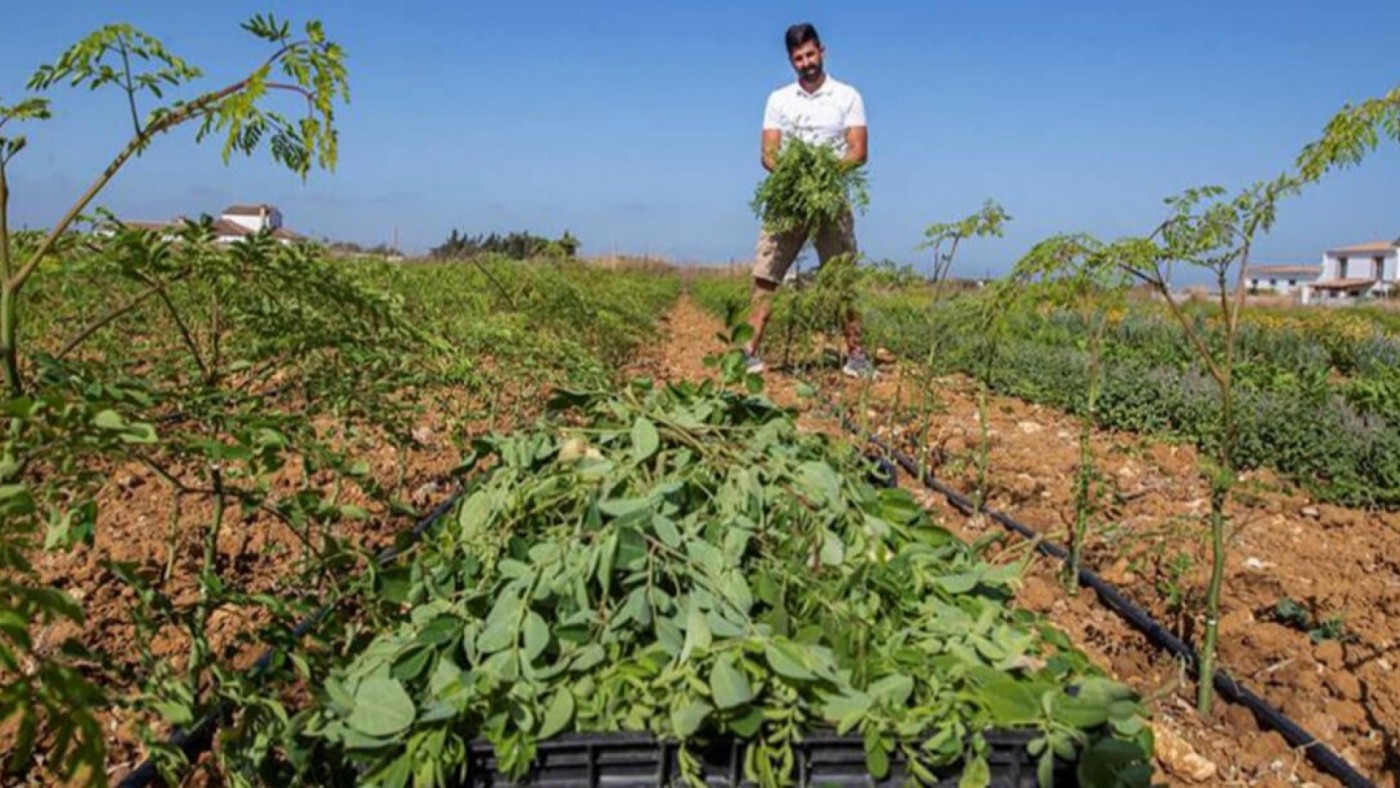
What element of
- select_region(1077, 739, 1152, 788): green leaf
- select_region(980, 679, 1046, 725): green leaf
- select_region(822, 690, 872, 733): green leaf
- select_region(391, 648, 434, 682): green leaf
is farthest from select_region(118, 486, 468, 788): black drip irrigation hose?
select_region(1077, 739, 1152, 788): green leaf

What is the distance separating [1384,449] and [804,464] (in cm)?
460

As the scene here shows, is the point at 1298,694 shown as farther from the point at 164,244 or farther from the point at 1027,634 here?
the point at 164,244

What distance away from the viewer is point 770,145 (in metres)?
7.14

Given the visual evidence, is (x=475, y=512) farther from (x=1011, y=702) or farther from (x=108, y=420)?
(x=1011, y=702)

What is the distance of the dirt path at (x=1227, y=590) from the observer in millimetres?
2402

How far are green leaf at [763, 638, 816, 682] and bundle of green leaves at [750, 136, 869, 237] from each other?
18.4 ft

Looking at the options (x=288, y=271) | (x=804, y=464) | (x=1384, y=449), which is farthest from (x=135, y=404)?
(x=1384, y=449)

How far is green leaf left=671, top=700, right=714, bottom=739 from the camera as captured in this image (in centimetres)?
123

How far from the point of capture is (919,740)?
1.25 m

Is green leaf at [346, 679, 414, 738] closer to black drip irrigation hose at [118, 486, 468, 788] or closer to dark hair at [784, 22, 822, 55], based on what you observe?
black drip irrigation hose at [118, 486, 468, 788]

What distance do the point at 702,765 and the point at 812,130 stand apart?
247 inches

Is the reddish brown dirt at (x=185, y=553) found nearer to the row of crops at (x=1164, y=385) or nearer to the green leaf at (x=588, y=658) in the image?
the green leaf at (x=588, y=658)

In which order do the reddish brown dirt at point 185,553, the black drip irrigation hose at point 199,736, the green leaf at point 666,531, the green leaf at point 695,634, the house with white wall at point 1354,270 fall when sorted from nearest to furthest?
1. the green leaf at point 695,634
2. the green leaf at point 666,531
3. the black drip irrigation hose at point 199,736
4. the reddish brown dirt at point 185,553
5. the house with white wall at point 1354,270

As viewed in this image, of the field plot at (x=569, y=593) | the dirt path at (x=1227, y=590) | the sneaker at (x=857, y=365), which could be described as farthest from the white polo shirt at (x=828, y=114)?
the field plot at (x=569, y=593)
